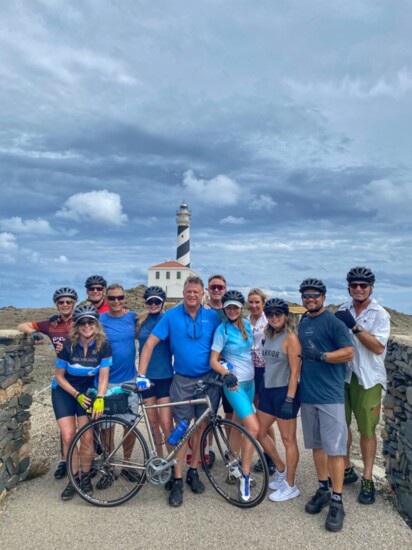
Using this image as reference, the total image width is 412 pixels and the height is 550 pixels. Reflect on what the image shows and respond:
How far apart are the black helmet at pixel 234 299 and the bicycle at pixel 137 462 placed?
98 cm

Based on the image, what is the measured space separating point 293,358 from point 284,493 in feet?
5.77

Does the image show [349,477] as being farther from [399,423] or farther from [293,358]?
[293,358]

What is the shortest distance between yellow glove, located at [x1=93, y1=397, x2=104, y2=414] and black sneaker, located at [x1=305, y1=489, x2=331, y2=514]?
8.93 ft

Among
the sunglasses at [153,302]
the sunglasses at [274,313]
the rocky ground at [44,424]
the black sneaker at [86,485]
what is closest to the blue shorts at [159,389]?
the sunglasses at [153,302]

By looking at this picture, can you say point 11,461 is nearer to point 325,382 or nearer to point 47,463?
point 47,463

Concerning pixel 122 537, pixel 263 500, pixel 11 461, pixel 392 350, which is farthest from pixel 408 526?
pixel 11 461

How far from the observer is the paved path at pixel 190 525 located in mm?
4668

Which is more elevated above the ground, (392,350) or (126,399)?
(392,350)

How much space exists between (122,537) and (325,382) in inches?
110

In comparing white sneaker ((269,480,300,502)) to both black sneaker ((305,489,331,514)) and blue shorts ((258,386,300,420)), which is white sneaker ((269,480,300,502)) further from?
blue shorts ((258,386,300,420))

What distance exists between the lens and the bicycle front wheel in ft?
17.8

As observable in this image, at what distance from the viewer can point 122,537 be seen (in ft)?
15.6

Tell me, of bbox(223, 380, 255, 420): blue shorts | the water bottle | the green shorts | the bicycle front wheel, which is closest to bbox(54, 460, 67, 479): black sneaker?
the bicycle front wheel

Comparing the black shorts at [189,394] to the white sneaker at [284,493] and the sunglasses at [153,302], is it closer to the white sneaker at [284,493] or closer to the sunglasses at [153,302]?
the sunglasses at [153,302]
